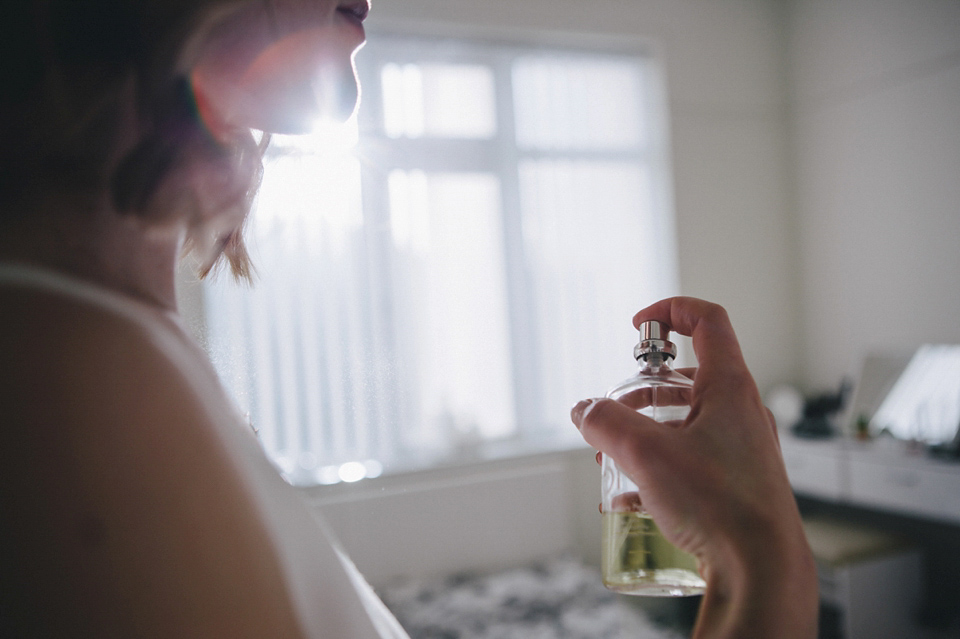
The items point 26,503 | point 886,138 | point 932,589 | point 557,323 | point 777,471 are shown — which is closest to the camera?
point 26,503

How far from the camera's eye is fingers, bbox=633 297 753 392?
300mm

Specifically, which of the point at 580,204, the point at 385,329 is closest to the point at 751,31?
the point at 580,204

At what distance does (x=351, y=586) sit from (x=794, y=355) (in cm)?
249

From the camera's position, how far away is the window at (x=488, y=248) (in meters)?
1.96

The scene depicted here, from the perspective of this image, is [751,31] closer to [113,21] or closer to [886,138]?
[886,138]

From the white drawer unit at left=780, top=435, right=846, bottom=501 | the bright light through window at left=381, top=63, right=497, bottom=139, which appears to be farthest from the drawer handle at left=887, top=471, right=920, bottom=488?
the bright light through window at left=381, top=63, right=497, bottom=139

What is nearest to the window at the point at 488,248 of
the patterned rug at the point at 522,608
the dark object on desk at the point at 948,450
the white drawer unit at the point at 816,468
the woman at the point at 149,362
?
the patterned rug at the point at 522,608

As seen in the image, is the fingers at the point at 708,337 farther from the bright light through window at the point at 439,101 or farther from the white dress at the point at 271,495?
the bright light through window at the point at 439,101

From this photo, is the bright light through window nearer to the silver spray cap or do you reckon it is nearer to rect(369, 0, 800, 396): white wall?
rect(369, 0, 800, 396): white wall

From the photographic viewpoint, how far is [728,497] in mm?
264

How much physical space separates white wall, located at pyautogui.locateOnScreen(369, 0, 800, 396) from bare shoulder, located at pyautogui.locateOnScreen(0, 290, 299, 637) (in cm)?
220

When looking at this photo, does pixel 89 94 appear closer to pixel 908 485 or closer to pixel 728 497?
pixel 728 497

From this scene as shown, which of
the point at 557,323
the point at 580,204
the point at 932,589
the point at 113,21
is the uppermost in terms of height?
the point at 580,204

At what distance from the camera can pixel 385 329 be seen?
199 centimetres
